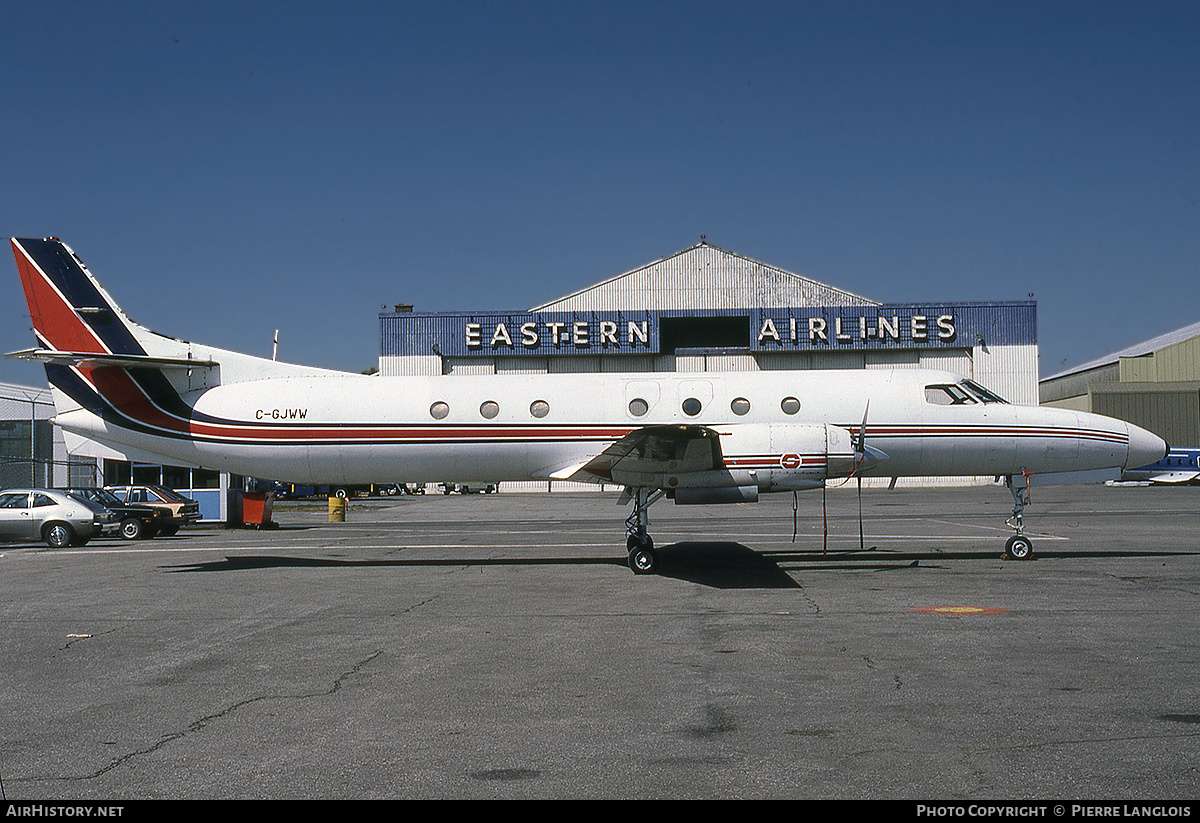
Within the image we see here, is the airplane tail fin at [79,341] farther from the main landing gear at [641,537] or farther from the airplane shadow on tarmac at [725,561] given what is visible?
the main landing gear at [641,537]

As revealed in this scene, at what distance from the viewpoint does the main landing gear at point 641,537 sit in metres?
15.1

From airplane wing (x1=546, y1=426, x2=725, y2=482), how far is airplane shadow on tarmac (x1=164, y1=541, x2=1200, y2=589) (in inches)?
68.8

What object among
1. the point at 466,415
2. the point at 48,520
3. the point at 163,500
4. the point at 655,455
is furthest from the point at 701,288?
the point at 655,455

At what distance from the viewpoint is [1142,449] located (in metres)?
17.1

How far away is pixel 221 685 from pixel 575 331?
46803 mm

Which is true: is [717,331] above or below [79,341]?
above

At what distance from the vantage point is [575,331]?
54.2 meters

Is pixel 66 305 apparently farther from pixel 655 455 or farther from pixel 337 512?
pixel 337 512

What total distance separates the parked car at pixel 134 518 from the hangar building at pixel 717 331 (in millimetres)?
26866

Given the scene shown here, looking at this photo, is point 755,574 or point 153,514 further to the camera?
point 153,514

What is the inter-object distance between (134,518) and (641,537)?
59.9 feet

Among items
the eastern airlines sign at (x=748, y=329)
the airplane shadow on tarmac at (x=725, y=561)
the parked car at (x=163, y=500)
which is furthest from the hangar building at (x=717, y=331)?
the airplane shadow on tarmac at (x=725, y=561)
